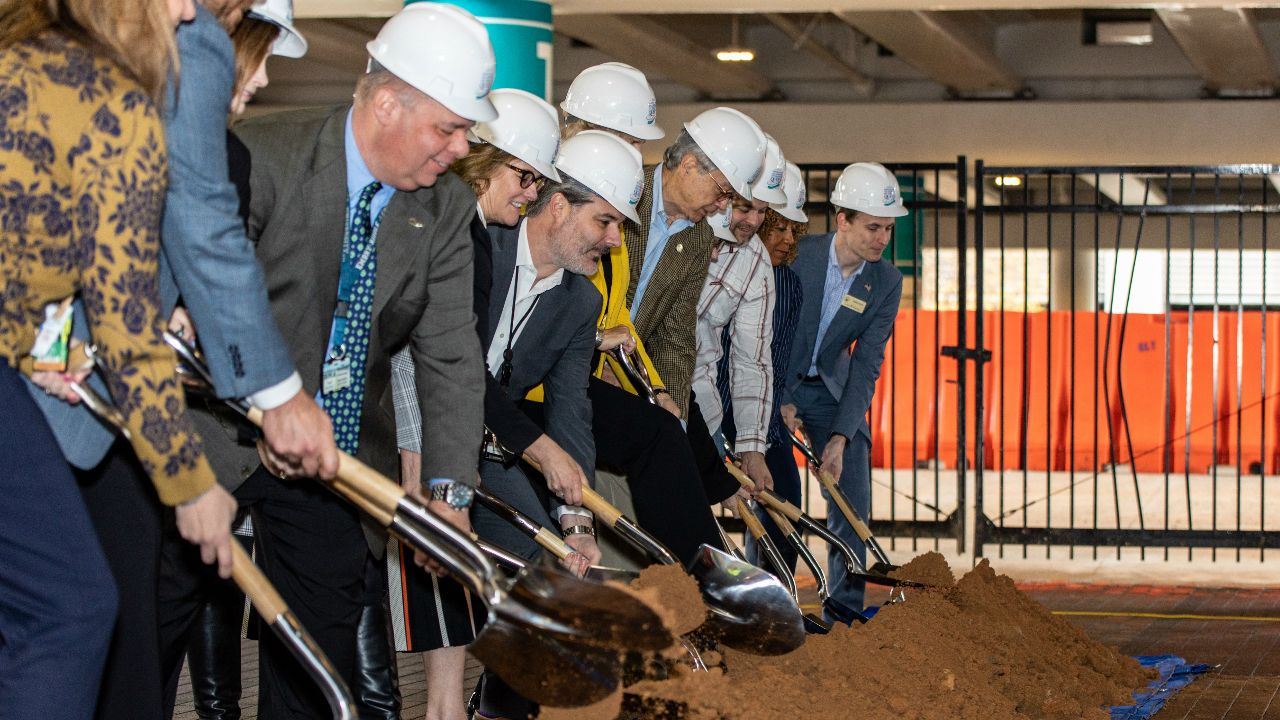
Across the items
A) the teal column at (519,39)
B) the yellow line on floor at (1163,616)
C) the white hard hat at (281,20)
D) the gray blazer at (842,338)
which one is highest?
the teal column at (519,39)

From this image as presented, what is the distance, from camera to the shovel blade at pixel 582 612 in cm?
265

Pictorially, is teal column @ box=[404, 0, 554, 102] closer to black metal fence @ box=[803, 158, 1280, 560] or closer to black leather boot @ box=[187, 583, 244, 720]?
black metal fence @ box=[803, 158, 1280, 560]

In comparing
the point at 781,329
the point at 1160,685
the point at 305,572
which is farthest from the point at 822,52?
the point at 305,572

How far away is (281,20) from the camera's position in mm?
2920

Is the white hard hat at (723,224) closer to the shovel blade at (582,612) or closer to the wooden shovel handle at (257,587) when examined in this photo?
the shovel blade at (582,612)

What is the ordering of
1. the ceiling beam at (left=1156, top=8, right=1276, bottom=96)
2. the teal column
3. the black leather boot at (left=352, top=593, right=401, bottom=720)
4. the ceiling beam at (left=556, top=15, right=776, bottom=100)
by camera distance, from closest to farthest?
1. the black leather boot at (left=352, top=593, right=401, bottom=720)
2. the teal column
3. the ceiling beam at (left=1156, top=8, right=1276, bottom=96)
4. the ceiling beam at (left=556, top=15, right=776, bottom=100)

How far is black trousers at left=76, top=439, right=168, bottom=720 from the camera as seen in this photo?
2.60m

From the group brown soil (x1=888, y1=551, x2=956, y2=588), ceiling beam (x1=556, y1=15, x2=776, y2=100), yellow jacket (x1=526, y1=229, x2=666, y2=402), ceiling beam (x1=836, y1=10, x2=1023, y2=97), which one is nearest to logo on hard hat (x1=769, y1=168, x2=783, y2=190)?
yellow jacket (x1=526, y1=229, x2=666, y2=402)

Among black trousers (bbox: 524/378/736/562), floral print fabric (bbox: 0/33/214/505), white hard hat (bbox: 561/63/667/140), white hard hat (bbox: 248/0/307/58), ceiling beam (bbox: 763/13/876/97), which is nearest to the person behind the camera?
floral print fabric (bbox: 0/33/214/505)

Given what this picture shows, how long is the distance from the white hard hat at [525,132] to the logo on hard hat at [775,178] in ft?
5.43

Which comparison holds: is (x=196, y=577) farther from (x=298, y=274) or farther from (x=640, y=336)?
(x=640, y=336)

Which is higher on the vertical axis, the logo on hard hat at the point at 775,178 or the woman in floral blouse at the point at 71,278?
the logo on hard hat at the point at 775,178

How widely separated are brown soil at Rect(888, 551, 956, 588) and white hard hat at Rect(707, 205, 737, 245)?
4.30 ft

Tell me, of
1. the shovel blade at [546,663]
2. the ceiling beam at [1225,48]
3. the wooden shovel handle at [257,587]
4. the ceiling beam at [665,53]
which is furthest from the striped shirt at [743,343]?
the ceiling beam at [1225,48]
